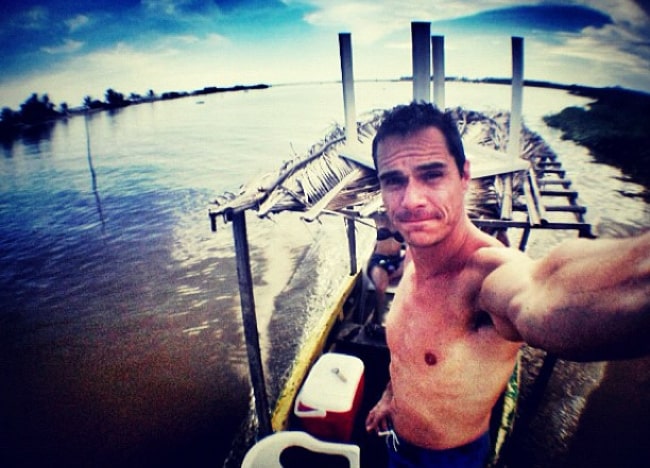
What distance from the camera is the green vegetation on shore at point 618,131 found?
21734 millimetres

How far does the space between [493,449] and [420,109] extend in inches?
126

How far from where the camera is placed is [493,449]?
3129 millimetres

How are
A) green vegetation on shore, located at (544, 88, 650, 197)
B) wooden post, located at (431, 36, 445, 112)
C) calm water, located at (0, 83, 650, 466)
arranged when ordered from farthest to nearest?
green vegetation on shore, located at (544, 88, 650, 197), calm water, located at (0, 83, 650, 466), wooden post, located at (431, 36, 445, 112)

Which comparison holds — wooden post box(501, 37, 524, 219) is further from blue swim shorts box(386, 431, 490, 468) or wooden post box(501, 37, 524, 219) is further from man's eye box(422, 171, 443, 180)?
blue swim shorts box(386, 431, 490, 468)

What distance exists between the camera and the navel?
1.98m

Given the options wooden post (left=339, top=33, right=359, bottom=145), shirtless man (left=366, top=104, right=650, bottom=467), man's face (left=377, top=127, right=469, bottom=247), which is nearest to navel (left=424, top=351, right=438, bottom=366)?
shirtless man (left=366, top=104, right=650, bottom=467)

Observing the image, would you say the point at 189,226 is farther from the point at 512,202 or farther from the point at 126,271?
the point at 512,202

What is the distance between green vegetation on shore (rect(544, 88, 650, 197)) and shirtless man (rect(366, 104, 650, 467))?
65.3 feet

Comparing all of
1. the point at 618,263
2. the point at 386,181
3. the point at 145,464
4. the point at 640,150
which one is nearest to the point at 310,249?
the point at 145,464

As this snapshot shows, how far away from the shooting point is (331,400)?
3.24 meters

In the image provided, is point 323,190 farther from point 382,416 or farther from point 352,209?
point 382,416

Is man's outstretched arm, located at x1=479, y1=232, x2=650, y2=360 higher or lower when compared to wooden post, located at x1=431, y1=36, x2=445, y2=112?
lower

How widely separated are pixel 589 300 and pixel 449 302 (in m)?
0.91

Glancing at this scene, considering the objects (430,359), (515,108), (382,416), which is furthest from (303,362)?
(515,108)
